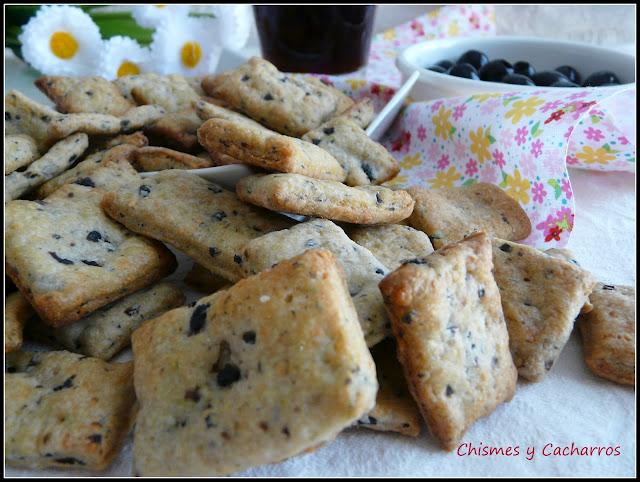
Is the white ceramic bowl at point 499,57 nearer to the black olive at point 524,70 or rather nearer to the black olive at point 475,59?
the black olive at point 475,59

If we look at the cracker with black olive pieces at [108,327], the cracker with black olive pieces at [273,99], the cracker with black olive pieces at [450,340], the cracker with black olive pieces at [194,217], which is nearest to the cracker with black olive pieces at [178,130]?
the cracker with black olive pieces at [273,99]

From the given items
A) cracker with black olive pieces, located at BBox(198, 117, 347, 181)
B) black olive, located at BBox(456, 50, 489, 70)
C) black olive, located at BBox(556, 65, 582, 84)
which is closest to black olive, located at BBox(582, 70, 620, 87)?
black olive, located at BBox(556, 65, 582, 84)

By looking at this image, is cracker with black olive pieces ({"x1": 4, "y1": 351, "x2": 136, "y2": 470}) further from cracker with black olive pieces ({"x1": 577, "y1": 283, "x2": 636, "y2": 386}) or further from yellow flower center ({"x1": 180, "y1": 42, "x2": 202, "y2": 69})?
yellow flower center ({"x1": 180, "y1": 42, "x2": 202, "y2": 69})

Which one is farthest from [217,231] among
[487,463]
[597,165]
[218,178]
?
[597,165]

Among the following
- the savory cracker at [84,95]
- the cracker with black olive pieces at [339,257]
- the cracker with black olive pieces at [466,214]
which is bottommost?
the cracker with black olive pieces at [466,214]

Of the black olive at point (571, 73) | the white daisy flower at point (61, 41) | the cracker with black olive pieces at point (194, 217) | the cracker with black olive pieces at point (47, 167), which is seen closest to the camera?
the cracker with black olive pieces at point (194, 217)
